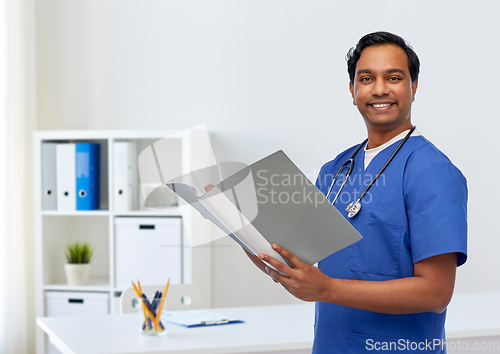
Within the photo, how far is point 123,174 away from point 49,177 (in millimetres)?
457

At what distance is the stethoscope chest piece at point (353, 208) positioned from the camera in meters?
1.21

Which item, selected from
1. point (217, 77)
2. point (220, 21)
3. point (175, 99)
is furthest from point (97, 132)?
point (220, 21)

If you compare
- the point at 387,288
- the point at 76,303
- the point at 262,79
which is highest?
the point at 262,79

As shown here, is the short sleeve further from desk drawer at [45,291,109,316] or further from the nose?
desk drawer at [45,291,109,316]

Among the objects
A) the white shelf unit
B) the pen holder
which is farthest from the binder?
the pen holder

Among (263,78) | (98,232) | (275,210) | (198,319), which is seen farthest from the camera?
(98,232)

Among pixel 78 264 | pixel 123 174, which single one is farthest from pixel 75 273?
pixel 123 174

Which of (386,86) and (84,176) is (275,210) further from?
(84,176)

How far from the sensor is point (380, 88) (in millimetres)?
1194

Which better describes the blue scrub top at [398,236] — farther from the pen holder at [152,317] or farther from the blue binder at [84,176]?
the blue binder at [84,176]

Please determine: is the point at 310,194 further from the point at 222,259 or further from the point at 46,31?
the point at 46,31

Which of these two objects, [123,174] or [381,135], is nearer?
[381,135]

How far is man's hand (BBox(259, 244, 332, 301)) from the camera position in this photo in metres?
1.02

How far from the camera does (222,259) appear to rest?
3.33 meters
